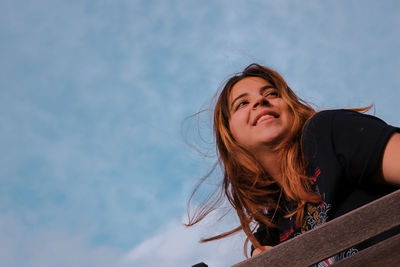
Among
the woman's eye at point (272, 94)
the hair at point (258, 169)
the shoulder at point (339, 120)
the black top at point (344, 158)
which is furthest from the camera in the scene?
the woman's eye at point (272, 94)

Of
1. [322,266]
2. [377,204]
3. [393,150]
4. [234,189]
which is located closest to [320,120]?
[393,150]

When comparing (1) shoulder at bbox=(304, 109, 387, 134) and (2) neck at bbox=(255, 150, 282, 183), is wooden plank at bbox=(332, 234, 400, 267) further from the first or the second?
(2) neck at bbox=(255, 150, 282, 183)

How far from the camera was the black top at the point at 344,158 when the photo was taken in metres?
2.02

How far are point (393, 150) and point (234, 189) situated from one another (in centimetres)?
168

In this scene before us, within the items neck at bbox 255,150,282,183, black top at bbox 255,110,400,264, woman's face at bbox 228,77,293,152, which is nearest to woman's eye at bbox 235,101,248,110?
woman's face at bbox 228,77,293,152

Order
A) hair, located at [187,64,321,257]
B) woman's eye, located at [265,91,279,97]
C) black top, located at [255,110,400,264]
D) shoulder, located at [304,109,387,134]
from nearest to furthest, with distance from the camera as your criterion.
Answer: black top, located at [255,110,400,264]
shoulder, located at [304,109,387,134]
hair, located at [187,64,321,257]
woman's eye, located at [265,91,279,97]

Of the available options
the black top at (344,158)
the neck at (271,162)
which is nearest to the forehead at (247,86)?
the neck at (271,162)

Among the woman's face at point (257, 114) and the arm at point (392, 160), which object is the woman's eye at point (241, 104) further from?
the arm at point (392, 160)

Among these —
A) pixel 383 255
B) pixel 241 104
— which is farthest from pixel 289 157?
pixel 383 255

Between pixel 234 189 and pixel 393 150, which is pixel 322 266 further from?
pixel 234 189

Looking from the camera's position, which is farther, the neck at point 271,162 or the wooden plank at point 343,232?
the neck at point 271,162

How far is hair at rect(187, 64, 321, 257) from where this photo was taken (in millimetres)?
2805

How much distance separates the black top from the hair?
11.7 inches

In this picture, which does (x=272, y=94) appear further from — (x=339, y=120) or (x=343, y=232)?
(x=343, y=232)
